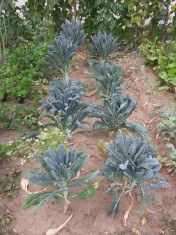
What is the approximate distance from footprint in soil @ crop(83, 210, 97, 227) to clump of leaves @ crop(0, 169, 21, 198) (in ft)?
2.51

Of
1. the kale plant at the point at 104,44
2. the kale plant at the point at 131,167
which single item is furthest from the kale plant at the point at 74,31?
the kale plant at the point at 131,167

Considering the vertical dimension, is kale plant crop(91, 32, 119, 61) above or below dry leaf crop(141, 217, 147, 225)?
above

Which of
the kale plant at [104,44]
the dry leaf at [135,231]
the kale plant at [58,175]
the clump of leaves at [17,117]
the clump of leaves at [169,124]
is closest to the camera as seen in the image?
the kale plant at [58,175]

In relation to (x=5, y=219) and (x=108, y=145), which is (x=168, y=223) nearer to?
(x=108, y=145)

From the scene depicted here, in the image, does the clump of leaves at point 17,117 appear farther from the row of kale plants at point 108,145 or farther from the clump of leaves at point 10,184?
the clump of leaves at point 10,184

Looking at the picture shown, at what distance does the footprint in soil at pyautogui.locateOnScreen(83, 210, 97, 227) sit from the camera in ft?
8.08

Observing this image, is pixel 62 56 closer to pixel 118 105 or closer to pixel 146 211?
pixel 118 105

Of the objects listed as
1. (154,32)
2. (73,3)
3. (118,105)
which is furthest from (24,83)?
(154,32)

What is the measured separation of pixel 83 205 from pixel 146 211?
2.02ft

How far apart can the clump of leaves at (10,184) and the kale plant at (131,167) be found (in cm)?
95

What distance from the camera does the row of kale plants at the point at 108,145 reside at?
7.66ft

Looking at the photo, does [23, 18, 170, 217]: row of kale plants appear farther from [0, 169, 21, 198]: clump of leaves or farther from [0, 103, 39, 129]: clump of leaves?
[0, 169, 21, 198]: clump of leaves

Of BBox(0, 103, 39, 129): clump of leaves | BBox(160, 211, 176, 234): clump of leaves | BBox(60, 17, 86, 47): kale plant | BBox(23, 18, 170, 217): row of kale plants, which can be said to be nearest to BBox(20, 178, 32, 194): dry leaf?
BBox(23, 18, 170, 217): row of kale plants

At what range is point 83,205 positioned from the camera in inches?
103
